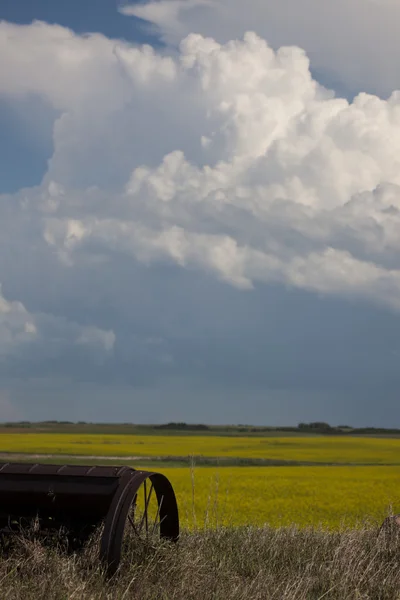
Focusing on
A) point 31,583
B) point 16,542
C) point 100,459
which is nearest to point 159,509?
point 16,542

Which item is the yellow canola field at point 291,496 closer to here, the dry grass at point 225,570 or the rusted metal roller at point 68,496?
the dry grass at point 225,570

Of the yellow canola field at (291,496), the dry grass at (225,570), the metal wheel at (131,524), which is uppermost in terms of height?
the metal wheel at (131,524)

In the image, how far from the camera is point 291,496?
23.5m

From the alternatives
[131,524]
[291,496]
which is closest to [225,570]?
A: [131,524]

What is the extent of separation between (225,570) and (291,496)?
598 inches

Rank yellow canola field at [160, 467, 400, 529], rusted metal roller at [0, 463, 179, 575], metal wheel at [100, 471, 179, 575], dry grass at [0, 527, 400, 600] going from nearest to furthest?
dry grass at [0, 527, 400, 600]
metal wheel at [100, 471, 179, 575]
rusted metal roller at [0, 463, 179, 575]
yellow canola field at [160, 467, 400, 529]

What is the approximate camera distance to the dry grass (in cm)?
729

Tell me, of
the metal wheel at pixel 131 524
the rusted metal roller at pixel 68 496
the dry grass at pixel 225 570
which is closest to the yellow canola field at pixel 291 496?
the dry grass at pixel 225 570

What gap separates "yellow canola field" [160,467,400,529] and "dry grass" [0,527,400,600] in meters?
5.88

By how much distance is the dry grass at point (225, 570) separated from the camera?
7285 millimetres

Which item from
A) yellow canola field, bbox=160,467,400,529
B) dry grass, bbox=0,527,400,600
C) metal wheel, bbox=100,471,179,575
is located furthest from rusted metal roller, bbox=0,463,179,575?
yellow canola field, bbox=160,467,400,529

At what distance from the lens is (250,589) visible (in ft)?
25.0

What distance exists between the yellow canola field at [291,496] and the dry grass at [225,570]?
588 cm

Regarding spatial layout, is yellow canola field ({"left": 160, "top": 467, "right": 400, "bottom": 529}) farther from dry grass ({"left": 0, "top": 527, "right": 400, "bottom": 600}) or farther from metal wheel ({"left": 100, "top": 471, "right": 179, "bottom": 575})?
metal wheel ({"left": 100, "top": 471, "right": 179, "bottom": 575})
